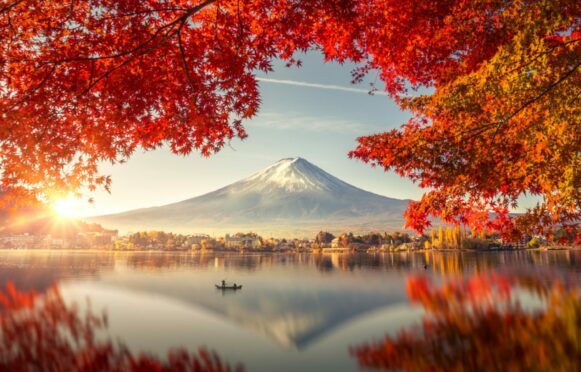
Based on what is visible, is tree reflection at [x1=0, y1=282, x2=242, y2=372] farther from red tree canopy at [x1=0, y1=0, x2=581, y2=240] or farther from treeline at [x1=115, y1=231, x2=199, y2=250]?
treeline at [x1=115, y1=231, x2=199, y2=250]

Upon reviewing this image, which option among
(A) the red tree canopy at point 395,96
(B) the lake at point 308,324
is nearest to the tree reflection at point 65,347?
(B) the lake at point 308,324

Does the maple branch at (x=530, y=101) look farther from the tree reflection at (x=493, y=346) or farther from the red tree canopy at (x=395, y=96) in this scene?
the tree reflection at (x=493, y=346)

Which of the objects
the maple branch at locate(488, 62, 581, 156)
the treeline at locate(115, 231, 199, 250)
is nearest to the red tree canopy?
the maple branch at locate(488, 62, 581, 156)

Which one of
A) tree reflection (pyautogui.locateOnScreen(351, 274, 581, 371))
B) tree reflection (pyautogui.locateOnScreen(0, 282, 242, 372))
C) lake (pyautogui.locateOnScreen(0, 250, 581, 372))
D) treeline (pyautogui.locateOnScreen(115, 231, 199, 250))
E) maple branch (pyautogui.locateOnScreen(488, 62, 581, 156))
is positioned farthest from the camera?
treeline (pyautogui.locateOnScreen(115, 231, 199, 250))

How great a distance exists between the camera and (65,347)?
11812mm

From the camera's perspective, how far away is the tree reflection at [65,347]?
9672 mm

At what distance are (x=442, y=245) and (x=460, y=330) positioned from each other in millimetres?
109237

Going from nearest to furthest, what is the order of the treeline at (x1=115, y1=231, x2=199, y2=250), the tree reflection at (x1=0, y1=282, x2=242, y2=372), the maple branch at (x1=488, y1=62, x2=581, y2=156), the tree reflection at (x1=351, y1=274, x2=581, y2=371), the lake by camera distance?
the maple branch at (x1=488, y1=62, x2=581, y2=156), the tree reflection at (x1=351, y1=274, x2=581, y2=371), the lake, the tree reflection at (x1=0, y1=282, x2=242, y2=372), the treeline at (x1=115, y1=231, x2=199, y2=250)

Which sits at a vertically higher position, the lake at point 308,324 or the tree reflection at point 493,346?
the tree reflection at point 493,346

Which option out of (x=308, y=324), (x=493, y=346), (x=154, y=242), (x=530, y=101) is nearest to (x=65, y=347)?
(x=308, y=324)

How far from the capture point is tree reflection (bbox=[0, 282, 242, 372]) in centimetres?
967

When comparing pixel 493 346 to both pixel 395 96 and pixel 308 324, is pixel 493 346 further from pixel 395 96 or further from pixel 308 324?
pixel 308 324

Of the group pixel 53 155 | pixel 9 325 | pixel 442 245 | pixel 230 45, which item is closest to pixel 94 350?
pixel 9 325

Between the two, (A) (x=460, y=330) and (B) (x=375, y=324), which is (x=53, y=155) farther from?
(B) (x=375, y=324)
